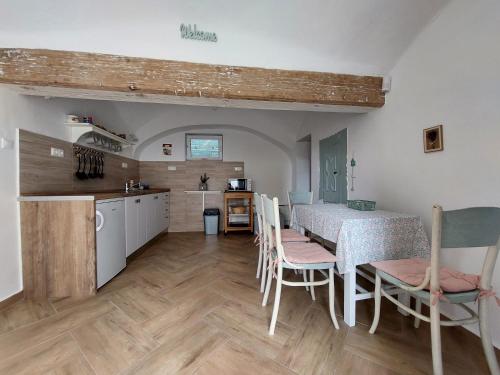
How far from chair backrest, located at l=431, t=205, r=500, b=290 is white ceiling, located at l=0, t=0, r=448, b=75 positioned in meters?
1.79

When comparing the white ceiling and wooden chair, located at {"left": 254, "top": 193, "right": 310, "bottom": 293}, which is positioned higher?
the white ceiling

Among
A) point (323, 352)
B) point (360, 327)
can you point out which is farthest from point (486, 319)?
point (323, 352)

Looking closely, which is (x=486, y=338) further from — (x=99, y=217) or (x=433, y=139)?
(x=99, y=217)

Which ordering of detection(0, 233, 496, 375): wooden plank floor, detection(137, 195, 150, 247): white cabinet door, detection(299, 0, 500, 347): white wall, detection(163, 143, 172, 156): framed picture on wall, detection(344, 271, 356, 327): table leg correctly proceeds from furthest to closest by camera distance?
detection(163, 143, 172, 156): framed picture on wall, detection(137, 195, 150, 247): white cabinet door, detection(344, 271, 356, 327): table leg, detection(299, 0, 500, 347): white wall, detection(0, 233, 496, 375): wooden plank floor

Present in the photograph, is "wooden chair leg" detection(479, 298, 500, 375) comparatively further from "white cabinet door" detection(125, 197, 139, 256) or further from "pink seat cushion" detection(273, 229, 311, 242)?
"white cabinet door" detection(125, 197, 139, 256)

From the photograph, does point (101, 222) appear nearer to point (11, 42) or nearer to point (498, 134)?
point (11, 42)

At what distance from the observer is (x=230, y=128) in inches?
190

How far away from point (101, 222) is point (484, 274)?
280 cm

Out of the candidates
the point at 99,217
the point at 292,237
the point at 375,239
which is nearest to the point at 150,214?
the point at 99,217

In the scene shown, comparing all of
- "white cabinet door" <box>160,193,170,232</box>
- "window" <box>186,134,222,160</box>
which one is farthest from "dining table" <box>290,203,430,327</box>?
"window" <box>186,134,222,160</box>

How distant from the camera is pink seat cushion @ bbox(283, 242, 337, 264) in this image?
1.50 meters

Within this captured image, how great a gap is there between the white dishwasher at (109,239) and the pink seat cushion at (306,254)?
1.78 metres

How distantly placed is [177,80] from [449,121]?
228 cm

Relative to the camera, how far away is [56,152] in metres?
Answer: 2.29
